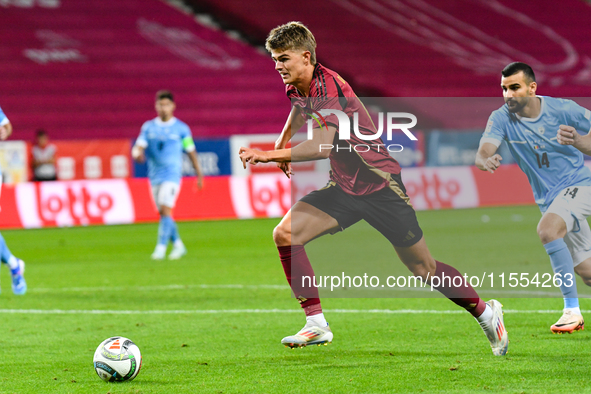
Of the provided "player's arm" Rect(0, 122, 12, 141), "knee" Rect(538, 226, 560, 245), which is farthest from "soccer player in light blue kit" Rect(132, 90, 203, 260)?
"knee" Rect(538, 226, 560, 245)

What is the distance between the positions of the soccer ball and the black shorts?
4.65 feet

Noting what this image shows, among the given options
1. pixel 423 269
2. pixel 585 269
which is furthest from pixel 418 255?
pixel 585 269

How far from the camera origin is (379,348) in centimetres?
526

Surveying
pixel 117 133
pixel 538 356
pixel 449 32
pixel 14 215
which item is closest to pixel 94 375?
pixel 538 356

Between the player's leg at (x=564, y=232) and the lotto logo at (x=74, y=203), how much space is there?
11.6 meters

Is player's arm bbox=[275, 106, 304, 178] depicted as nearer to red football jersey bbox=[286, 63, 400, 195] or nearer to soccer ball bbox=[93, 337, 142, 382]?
red football jersey bbox=[286, 63, 400, 195]

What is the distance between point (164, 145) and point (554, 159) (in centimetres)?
661

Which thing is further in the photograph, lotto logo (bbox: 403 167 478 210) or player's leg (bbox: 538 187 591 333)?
lotto logo (bbox: 403 167 478 210)

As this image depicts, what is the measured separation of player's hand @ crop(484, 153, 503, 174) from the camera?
527 centimetres

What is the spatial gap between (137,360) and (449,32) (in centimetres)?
2200

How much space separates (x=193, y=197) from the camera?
54.4ft

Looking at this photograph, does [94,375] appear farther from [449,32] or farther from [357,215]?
[449,32]

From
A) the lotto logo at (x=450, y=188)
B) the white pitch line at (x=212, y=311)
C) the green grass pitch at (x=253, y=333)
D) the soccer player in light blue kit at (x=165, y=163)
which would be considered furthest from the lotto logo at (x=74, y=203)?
the white pitch line at (x=212, y=311)

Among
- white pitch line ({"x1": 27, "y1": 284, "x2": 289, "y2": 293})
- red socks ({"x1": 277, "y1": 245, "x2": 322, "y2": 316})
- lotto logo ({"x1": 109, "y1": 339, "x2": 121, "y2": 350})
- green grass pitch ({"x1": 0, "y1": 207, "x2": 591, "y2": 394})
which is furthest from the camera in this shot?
white pitch line ({"x1": 27, "y1": 284, "x2": 289, "y2": 293})
